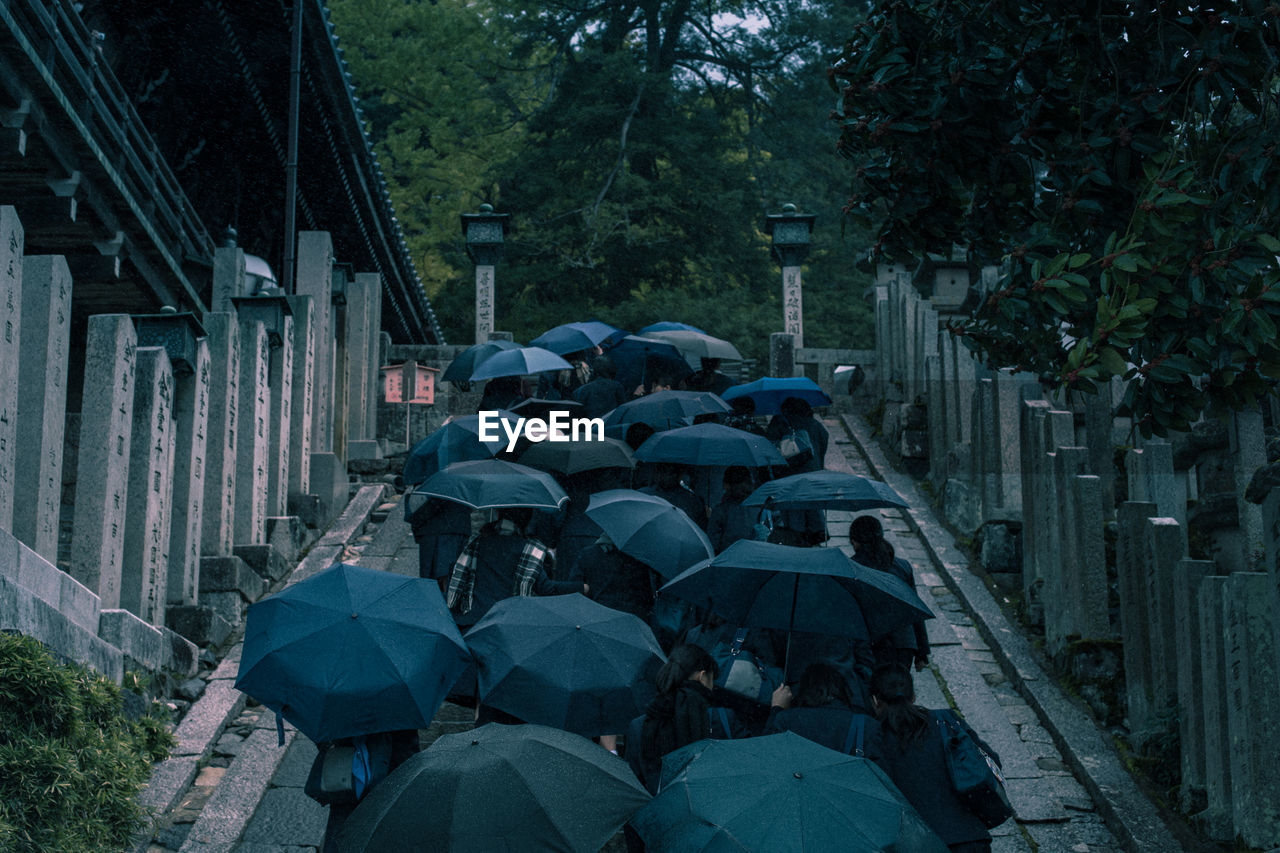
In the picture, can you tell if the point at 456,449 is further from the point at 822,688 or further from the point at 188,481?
the point at 822,688

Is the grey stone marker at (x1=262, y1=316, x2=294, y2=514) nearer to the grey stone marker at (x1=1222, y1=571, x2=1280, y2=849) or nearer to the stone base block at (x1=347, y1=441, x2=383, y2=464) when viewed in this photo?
the stone base block at (x1=347, y1=441, x2=383, y2=464)

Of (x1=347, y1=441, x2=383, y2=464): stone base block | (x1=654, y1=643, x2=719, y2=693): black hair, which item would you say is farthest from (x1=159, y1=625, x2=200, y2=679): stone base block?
(x1=347, y1=441, x2=383, y2=464): stone base block

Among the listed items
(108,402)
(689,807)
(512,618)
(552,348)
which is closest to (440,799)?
(689,807)

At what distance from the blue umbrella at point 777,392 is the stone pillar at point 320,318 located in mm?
3847

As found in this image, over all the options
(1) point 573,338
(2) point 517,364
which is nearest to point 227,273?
(1) point 573,338

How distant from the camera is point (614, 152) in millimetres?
22453

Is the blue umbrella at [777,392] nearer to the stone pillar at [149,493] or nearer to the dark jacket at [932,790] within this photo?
the stone pillar at [149,493]

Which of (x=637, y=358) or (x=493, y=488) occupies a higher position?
(x=637, y=358)

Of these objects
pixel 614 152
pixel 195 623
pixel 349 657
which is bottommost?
pixel 195 623

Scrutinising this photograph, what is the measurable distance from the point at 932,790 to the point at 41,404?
515cm

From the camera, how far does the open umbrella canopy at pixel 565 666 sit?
192 inches

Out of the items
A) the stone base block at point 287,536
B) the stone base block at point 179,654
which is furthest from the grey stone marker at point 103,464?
the stone base block at point 287,536

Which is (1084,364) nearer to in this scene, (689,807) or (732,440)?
(689,807)

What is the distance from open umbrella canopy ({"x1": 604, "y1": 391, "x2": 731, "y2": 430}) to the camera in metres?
9.24
